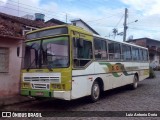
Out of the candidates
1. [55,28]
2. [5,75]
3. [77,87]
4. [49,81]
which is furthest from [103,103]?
[5,75]

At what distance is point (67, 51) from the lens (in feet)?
31.5

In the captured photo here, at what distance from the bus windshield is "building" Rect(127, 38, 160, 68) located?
36.4 m

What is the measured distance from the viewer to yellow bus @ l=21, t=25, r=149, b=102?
952cm

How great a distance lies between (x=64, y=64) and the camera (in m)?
9.55

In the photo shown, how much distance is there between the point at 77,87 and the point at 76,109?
833mm

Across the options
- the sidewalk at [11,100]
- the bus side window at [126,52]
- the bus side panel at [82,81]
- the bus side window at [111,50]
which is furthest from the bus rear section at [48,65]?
the bus side window at [126,52]

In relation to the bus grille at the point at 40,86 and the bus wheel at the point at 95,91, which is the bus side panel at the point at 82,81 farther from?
the bus grille at the point at 40,86

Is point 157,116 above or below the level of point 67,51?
below

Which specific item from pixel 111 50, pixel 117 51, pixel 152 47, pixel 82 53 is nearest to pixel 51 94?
pixel 82 53

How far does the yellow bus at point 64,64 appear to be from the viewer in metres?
9.52

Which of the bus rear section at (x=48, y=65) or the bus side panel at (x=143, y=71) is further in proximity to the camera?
the bus side panel at (x=143, y=71)

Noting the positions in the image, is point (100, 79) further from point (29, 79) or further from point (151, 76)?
point (151, 76)

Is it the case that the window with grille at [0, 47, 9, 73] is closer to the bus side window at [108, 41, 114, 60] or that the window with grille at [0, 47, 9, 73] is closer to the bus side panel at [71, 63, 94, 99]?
the bus side panel at [71, 63, 94, 99]

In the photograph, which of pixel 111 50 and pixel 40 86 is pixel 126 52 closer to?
pixel 111 50
